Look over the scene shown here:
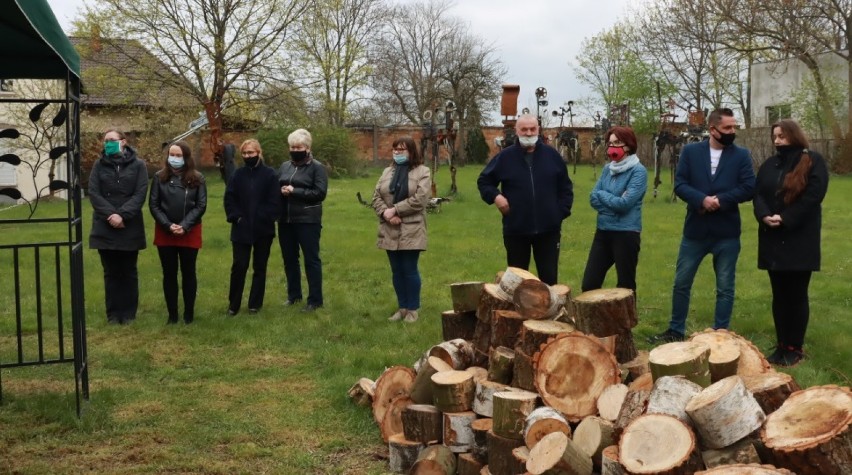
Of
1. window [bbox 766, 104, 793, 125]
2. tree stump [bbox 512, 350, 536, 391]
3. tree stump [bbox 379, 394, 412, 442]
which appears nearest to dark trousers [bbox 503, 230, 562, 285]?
tree stump [bbox 379, 394, 412, 442]

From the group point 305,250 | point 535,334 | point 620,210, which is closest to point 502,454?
point 535,334

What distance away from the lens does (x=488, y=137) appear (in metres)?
43.2

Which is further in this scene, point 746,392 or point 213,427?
point 213,427

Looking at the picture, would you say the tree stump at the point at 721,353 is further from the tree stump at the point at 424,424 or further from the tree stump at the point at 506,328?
the tree stump at the point at 424,424

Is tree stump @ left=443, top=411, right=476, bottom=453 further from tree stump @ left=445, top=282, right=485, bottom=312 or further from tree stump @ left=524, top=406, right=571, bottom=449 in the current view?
tree stump @ left=445, top=282, right=485, bottom=312

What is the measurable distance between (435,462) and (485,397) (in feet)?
1.42

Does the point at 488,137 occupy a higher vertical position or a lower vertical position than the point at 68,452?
higher

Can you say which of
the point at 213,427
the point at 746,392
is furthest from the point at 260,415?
the point at 746,392

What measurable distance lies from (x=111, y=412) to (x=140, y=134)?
2543 cm

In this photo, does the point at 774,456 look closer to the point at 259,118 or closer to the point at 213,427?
the point at 213,427

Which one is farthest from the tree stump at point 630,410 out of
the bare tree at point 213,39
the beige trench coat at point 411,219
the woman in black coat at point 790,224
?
the bare tree at point 213,39

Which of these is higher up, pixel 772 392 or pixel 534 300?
pixel 534 300

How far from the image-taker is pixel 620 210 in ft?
20.9

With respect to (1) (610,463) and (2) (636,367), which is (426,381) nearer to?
(2) (636,367)
